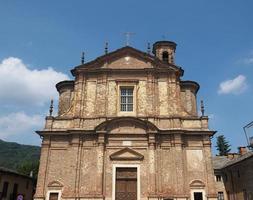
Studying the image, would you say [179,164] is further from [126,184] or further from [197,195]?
[126,184]

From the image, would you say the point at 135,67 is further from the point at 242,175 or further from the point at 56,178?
the point at 242,175

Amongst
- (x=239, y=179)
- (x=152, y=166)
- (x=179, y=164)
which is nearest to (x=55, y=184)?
(x=152, y=166)

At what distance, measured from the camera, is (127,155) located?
66.3ft

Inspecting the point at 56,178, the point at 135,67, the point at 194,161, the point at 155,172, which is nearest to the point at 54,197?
the point at 56,178

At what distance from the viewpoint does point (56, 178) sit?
1966 cm

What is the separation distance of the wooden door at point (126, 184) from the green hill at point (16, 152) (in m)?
72.4

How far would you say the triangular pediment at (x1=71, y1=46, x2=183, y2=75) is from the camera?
75.0 feet

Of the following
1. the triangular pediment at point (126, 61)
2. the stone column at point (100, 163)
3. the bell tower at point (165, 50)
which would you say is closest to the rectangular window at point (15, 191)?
the stone column at point (100, 163)

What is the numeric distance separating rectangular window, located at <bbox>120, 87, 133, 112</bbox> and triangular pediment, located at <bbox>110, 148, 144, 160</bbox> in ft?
10.7

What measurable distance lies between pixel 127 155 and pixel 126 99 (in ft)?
14.4

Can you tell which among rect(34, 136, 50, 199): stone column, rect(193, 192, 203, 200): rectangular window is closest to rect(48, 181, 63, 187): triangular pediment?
rect(34, 136, 50, 199): stone column

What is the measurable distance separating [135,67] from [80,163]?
846cm

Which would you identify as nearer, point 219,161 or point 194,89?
point 194,89

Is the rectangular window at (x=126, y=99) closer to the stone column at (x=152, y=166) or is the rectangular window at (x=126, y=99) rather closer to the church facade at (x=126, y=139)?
the church facade at (x=126, y=139)
